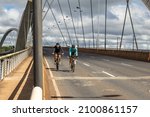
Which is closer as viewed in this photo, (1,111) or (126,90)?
(1,111)

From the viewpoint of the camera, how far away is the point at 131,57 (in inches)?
2061

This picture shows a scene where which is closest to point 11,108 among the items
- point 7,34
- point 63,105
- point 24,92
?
point 63,105

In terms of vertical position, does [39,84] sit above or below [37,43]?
below

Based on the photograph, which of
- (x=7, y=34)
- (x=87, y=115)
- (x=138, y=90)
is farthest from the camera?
(x=7, y=34)

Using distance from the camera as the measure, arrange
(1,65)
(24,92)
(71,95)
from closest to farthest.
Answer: (24,92)
(71,95)
(1,65)

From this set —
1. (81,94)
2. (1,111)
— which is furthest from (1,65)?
(1,111)

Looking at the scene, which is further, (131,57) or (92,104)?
(131,57)

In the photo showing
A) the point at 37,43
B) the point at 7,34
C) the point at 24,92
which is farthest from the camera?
the point at 7,34

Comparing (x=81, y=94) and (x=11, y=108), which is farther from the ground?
(x=11, y=108)

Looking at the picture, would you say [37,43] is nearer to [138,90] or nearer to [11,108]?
[11,108]

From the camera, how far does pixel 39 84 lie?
931 centimetres

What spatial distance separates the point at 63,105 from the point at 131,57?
46.6 metres

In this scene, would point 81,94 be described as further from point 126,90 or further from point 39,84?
point 39,84

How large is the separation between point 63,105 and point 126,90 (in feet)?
34.4
